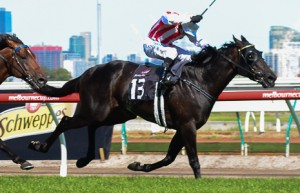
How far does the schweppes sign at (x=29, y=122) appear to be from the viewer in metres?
13.4

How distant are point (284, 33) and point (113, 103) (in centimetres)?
9072

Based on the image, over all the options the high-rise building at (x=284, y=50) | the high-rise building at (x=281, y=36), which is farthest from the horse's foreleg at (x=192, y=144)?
the high-rise building at (x=281, y=36)

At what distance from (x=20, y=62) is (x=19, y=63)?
0.01m

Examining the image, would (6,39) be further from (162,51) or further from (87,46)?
(87,46)

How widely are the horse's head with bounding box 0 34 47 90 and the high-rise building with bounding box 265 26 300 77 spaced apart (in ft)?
267

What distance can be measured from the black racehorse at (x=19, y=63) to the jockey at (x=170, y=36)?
1.24 m

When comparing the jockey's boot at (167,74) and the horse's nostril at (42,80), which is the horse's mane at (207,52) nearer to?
the jockey's boot at (167,74)

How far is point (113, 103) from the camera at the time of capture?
9.93 m

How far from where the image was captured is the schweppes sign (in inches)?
527

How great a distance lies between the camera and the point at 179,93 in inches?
372

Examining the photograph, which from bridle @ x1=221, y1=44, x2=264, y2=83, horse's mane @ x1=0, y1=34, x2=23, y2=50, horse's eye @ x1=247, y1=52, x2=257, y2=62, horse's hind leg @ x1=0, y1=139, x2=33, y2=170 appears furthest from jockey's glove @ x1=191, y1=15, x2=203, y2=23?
horse's hind leg @ x1=0, y1=139, x2=33, y2=170

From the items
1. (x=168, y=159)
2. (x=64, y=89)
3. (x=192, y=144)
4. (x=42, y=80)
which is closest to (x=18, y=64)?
(x=42, y=80)

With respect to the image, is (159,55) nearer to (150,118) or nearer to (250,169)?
A: (150,118)

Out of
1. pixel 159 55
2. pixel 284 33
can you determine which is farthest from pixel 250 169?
pixel 284 33
